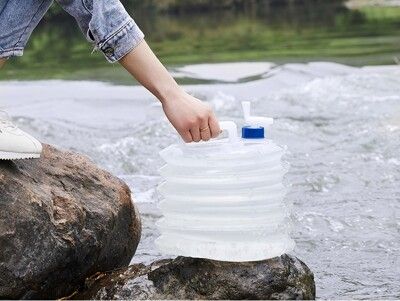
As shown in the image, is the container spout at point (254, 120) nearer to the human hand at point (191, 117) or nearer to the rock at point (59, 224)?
the human hand at point (191, 117)

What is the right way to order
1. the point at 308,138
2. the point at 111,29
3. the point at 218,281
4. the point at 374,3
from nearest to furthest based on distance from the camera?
1. the point at 111,29
2. the point at 218,281
3. the point at 308,138
4. the point at 374,3

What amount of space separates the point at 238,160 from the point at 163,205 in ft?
1.35

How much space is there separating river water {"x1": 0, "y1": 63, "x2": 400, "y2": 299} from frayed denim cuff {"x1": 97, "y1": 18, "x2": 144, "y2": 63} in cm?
173

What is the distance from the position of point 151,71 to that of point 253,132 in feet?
1.56

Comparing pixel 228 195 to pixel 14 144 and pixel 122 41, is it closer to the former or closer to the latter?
pixel 122 41

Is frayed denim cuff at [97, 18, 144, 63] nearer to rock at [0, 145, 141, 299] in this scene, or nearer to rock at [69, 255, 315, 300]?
rock at [0, 145, 141, 299]

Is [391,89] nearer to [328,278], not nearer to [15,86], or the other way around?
[15,86]

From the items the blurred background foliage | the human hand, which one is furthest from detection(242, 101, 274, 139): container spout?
the blurred background foliage

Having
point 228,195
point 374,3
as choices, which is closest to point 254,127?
point 228,195

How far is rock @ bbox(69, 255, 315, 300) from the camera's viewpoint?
3.95m

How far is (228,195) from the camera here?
3871 millimetres

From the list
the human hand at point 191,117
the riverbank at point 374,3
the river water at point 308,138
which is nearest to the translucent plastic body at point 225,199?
the human hand at point 191,117

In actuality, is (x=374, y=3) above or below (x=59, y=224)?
below

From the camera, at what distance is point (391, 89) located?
12531 mm
